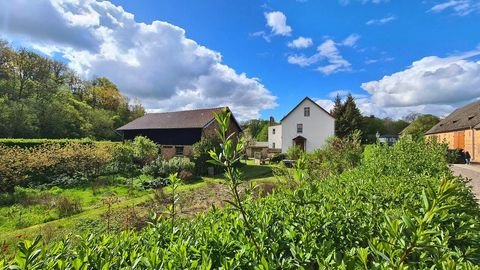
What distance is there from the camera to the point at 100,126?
144ft

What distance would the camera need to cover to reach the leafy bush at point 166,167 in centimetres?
2055

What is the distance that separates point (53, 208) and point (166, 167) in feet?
30.6

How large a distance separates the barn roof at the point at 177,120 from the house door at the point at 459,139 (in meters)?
23.6

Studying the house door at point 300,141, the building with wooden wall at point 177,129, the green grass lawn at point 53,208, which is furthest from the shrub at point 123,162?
the house door at point 300,141

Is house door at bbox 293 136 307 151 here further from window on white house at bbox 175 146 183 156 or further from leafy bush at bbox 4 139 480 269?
leafy bush at bbox 4 139 480 269

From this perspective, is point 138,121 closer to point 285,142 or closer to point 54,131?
point 54,131

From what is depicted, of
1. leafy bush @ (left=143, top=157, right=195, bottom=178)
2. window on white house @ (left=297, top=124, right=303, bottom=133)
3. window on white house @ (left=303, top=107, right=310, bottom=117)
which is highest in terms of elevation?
window on white house @ (left=303, top=107, right=310, bottom=117)

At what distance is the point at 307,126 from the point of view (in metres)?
37.3

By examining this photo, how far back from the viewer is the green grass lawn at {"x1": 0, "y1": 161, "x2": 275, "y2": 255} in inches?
358

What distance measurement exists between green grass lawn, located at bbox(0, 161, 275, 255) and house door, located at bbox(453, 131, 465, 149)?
24.8 m

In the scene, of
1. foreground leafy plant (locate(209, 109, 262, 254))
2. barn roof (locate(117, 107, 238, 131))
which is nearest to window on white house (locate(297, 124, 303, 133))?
barn roof (locate(117, 107, 238, 131))

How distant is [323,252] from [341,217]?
632 millimetres

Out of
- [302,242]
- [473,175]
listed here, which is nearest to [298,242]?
[302,242]

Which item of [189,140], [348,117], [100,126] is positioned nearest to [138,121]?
[189,140]
